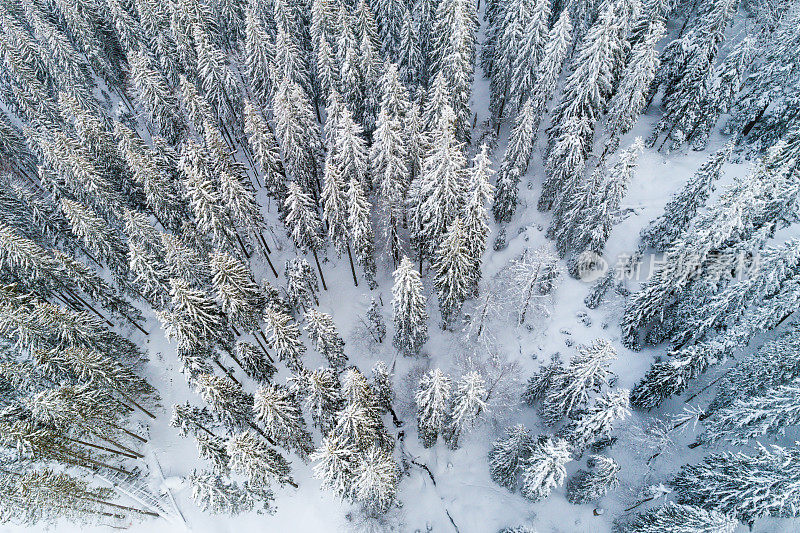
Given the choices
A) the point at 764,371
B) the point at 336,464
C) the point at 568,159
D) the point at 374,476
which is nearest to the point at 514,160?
the point at 568,159

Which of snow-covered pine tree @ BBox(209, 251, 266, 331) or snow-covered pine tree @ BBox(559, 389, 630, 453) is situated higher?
snow-covered pine tree @ BBox(209, 251, 266, 331)

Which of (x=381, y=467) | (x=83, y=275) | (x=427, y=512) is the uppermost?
(x=83, y=275)

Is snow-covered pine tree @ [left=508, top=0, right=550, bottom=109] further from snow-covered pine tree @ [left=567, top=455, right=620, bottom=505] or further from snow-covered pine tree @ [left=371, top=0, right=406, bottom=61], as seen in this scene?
snow-covered pine tree @ [left=567, top=455, right=620, bottom=505]

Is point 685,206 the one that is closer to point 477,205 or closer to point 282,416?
point 477,205

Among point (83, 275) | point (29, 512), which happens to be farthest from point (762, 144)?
point (29, 512)

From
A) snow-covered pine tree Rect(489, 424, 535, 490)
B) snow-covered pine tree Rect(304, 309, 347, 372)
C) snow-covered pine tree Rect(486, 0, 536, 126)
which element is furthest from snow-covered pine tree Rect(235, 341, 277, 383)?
snow-covered pine tree Rect(486, 0, 536, 126)

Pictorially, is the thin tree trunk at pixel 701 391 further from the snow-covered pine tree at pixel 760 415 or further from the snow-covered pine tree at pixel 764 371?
the snow-covered pine tree at pixel 760 415

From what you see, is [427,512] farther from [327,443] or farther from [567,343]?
[567,343]
